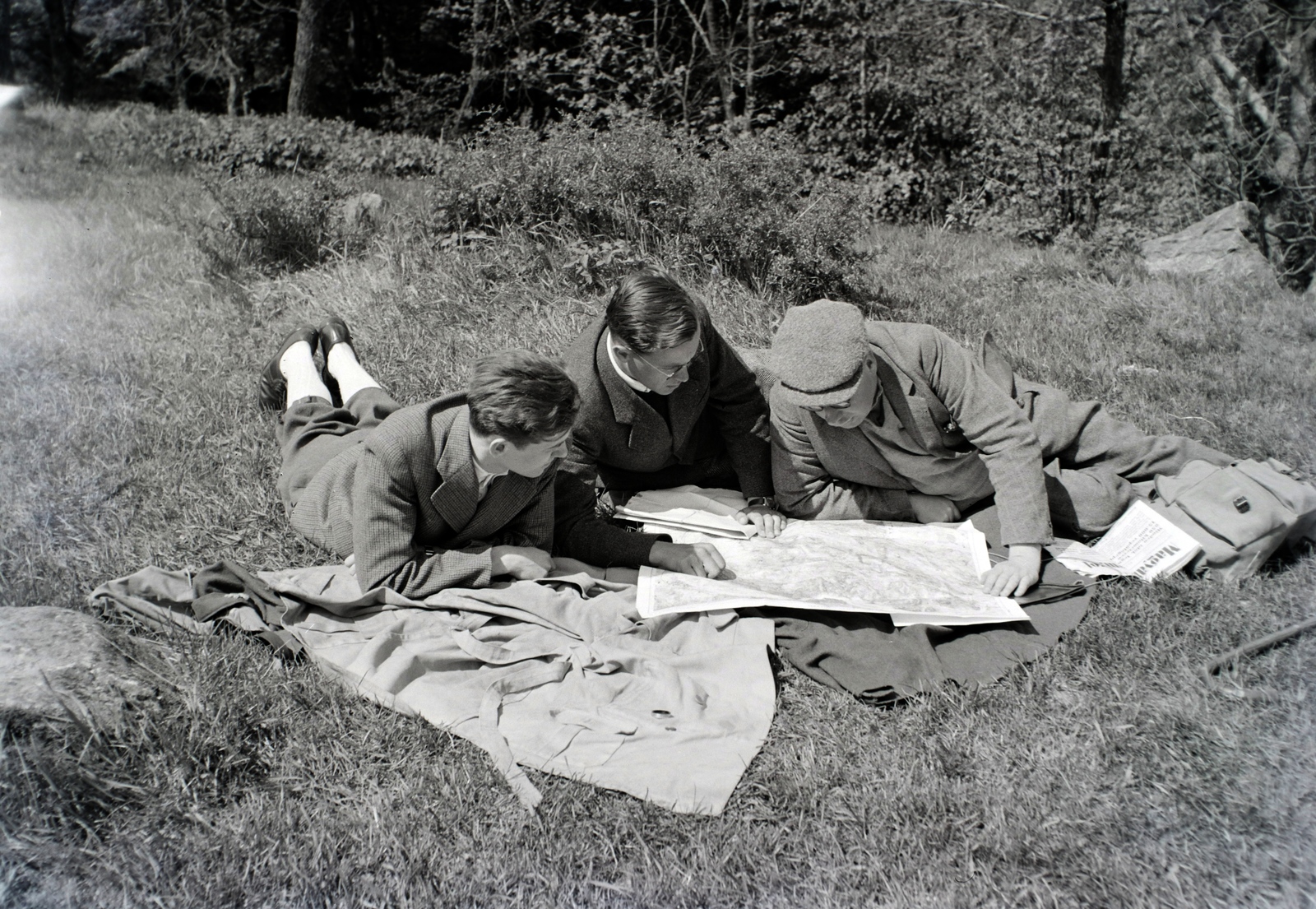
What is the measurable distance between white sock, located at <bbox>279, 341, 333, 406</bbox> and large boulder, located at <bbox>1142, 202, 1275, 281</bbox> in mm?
6962

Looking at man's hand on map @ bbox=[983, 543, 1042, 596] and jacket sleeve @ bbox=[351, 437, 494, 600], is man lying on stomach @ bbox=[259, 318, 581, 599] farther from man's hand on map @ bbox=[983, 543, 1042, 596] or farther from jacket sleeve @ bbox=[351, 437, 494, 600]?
man's hand on map @ bbox=[983, 543, 1042, 596]

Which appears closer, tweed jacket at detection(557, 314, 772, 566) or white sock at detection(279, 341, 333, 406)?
tweed jacket at detection(557, 314, 772, 566)

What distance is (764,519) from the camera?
3.96m

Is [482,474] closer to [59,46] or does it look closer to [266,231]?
[266,231]

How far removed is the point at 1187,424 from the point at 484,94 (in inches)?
586

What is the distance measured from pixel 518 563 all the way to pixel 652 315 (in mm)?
1024

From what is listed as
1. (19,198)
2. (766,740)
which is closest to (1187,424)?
(766,740)

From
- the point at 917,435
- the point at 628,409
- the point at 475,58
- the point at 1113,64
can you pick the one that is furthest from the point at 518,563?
the point at 475,58

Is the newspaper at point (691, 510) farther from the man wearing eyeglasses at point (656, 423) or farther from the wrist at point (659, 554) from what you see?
the wrist at point (659, 554)

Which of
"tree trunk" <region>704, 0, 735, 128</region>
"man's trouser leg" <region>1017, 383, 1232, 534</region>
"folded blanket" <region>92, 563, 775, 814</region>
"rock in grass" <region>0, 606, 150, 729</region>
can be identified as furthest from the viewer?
"tree trunk" <region>704, 0, 735, 128</region>

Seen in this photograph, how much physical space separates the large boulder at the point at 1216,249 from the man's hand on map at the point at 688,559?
639cm

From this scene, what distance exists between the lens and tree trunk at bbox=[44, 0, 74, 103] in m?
20.7

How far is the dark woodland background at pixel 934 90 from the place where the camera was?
9133 mm

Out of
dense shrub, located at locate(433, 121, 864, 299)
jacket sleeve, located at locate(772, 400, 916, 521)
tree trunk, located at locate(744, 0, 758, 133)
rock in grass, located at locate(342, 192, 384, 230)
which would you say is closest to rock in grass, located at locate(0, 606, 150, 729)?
jacket sleeve, located at locate(772, 400, 916, 521)
